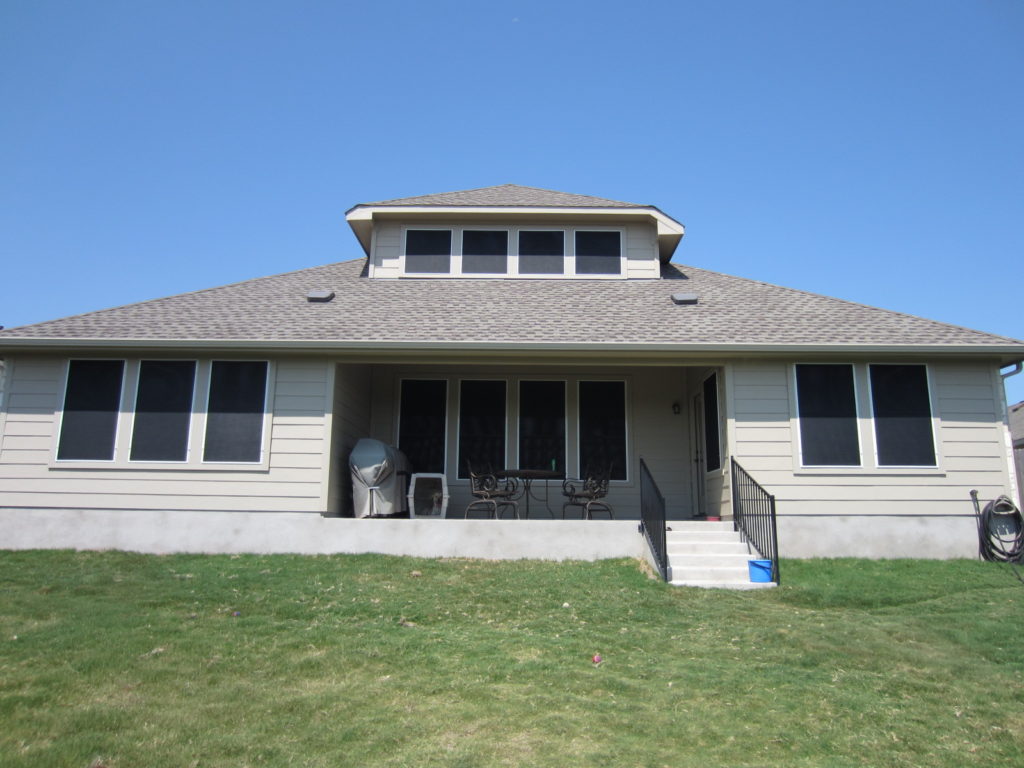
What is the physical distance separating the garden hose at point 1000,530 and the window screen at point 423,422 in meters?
7.15

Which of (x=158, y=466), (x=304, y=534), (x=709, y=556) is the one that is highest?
(x=158, y=466)

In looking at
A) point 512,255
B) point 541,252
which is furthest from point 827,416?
point 512,255

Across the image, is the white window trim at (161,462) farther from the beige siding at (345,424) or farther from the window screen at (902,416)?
the window screen at (902,416)

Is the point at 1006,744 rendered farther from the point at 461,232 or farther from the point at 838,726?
the point at 461,232

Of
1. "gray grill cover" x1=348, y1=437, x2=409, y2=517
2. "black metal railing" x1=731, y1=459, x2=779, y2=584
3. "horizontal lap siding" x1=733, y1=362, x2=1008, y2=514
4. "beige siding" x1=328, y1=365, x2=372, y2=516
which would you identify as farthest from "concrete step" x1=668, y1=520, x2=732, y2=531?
"beige siding" x1=328, y1=365, x2=372, y2=516

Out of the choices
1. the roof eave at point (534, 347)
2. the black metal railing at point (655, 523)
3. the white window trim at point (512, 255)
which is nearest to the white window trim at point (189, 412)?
the roof eave at point (534, 347)

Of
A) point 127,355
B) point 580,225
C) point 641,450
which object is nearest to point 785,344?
point 641,450

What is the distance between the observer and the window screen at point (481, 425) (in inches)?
457

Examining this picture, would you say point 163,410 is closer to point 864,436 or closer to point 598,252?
point 598,252

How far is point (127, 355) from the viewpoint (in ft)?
33.2

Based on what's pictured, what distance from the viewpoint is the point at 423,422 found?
11797 mm

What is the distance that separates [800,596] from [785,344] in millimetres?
3486

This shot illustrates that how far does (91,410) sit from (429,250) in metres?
5.63

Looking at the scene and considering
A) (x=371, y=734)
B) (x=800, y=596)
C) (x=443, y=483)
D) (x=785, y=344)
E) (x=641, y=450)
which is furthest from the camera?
(x=641, y=450)
